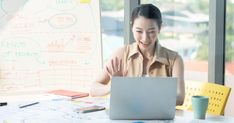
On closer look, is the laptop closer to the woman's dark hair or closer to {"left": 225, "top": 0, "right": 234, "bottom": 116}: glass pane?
the woman's dark hair

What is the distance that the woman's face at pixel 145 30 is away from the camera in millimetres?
2021

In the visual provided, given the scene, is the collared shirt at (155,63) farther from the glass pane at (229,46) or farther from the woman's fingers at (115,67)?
the glass pane at (229,46)

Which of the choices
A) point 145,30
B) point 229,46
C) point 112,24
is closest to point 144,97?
point 145,30

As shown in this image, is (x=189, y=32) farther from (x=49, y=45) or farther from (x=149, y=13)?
(x=49, y=45)

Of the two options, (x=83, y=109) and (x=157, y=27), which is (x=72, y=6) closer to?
(x=157, y=27)

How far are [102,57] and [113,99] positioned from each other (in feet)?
4.48

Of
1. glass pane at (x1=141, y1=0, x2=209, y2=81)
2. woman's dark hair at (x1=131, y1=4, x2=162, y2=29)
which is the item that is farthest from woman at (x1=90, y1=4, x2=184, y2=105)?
glass pane at (x1=141, y1=0, x2=209, y2=81)

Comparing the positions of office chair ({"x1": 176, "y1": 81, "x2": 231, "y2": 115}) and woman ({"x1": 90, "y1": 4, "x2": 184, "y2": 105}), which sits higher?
woman ({"x1": 90, "y1": 4, "x2": 184, "y2": 105})

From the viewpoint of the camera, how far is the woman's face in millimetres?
2021

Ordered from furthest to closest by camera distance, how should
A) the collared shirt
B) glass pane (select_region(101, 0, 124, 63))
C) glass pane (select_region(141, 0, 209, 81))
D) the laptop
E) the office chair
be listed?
glass pane (select_region(101, 0, 124, 63))
glass pane (select_region(141, 0, 209, 81))
the collared shirt
the office chair
the laptop

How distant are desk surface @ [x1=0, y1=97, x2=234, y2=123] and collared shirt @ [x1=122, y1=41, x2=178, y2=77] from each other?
15.0 inches

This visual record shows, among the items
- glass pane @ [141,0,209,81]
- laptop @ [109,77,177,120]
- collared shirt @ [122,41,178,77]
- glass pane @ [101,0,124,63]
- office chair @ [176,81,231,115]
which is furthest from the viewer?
glass pane @ [101,0,124,63]

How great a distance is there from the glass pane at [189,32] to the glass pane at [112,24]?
1.21 ft

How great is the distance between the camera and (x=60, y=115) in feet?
5.36
